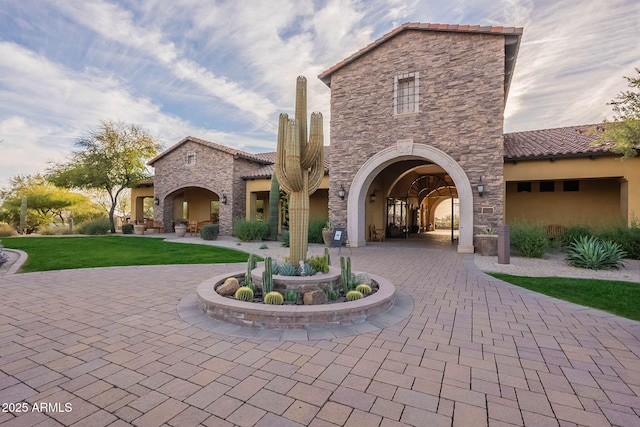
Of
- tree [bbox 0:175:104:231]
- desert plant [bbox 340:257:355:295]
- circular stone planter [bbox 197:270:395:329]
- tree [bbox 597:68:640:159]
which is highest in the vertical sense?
tree [bbox 597:68:640:159]

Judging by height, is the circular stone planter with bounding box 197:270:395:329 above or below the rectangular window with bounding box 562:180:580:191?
below

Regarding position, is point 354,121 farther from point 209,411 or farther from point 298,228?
point 209,411

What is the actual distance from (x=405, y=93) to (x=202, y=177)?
1341cm

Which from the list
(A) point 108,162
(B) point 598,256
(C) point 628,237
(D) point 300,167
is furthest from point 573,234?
(A) point 108,162

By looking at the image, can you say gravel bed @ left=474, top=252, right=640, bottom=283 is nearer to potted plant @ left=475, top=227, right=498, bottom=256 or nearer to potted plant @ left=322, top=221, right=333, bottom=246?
potted plant @ left=475, top=227, right=498, bottom=256

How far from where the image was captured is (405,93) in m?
12.8

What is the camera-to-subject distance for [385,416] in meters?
2.18

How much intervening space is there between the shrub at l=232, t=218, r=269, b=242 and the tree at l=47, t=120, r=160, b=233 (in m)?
12.2

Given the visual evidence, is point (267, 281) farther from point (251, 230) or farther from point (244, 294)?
point (251, 230)

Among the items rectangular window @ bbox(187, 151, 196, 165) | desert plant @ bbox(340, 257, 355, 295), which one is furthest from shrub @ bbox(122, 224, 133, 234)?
desert plant @ bbox(340, 257, 355, 295)

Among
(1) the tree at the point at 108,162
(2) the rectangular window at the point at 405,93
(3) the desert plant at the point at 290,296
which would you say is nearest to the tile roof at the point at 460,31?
(2) the rectangular window at the point at 405,93

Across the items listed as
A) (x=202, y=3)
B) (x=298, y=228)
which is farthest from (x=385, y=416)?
(x=202, y=3)

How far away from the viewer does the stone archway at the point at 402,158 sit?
11.6m

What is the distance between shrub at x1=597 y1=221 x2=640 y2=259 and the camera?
955cm
